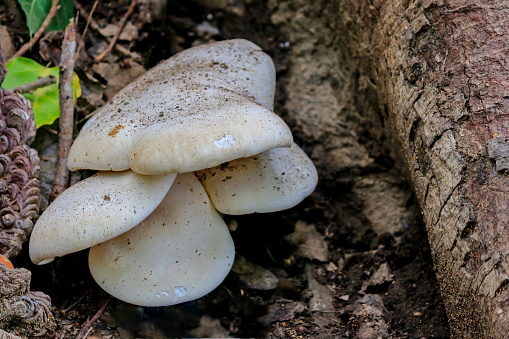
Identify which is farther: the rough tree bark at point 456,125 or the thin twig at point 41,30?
the thin twig at point 41,30

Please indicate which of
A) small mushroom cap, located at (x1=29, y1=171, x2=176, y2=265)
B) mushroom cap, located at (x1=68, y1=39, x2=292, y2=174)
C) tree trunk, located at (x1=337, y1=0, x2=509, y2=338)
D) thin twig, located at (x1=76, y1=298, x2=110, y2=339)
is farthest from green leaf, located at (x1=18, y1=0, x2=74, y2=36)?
tree trunk, located at (x1=337, y1=0, x2=509, y2=338)

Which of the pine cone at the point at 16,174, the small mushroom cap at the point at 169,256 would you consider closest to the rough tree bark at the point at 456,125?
the small mushroom cap at the point at 169,256

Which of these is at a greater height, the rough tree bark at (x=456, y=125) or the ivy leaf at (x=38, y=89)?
the rough tree bark at (x=456, y=125)

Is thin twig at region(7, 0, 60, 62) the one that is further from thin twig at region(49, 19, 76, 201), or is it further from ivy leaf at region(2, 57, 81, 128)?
thin twig at region(49, 19, 76, 201)

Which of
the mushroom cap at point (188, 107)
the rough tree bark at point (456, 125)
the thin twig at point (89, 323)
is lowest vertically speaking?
the thin twig at point (89, 323)

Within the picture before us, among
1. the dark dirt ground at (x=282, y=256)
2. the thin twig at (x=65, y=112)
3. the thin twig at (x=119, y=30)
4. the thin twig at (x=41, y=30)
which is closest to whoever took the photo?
the dark dirt ground at (x=282, y=256)

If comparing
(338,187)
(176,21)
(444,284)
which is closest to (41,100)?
(176,21)

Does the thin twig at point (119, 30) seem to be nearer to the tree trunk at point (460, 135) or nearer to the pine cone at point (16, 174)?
the pine cone at point (16, 174)

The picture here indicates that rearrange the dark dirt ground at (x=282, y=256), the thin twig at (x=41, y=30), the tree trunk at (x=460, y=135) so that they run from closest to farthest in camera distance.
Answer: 1. the tree trunk at (x=460, y=135)
2. the dark dirt ground at (x=282, y=256)
3. the thin twig at (x=41, y=30)
